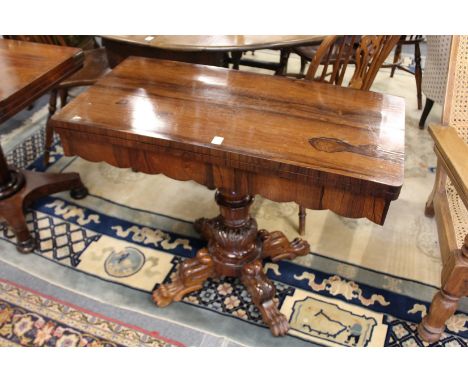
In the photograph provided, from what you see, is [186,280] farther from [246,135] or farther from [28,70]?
[28,70]

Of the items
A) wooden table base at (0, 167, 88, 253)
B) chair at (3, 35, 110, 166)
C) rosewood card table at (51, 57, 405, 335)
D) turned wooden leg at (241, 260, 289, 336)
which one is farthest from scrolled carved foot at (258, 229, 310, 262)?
chair at (3, 35, 110, 166)

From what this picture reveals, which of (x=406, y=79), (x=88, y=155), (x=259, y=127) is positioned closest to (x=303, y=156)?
(x=259, y=127)

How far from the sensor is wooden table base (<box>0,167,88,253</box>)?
5.49 ft

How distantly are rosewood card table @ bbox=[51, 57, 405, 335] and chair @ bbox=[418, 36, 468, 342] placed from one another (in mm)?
244

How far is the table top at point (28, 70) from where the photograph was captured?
124cm

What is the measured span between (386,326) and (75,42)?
2.38 m

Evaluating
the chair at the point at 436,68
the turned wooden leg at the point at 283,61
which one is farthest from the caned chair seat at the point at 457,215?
the turned wooden leg at the point at 283,61

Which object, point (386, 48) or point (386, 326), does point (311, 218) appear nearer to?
point (386, 326)

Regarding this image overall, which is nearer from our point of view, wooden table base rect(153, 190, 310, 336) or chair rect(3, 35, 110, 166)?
wooden table base rect(153, 190, 310, 336)

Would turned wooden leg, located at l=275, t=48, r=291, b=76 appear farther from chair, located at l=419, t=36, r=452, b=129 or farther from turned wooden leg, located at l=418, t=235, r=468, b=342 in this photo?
turned wooden leg, located at l=418, t=235, r=468, b=342

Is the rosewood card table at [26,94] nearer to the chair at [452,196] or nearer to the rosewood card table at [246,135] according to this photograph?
the rosewood card table at [246,135]

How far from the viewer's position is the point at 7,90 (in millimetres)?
1248

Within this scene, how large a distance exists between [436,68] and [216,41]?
1249 millimetres

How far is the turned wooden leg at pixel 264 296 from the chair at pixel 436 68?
1324mm
